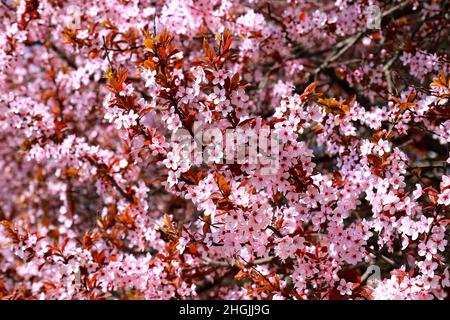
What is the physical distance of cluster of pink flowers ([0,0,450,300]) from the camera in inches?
130

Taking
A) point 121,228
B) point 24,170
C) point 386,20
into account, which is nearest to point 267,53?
point 386,20

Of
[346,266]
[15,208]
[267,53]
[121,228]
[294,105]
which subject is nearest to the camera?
[294,105]

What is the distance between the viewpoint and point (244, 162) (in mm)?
3275

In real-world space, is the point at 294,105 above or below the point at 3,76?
below

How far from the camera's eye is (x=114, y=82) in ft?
11.1

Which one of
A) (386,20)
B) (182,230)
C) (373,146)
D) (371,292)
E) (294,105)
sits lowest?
(371,292)

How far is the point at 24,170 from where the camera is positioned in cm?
961

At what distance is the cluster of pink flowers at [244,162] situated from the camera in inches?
130

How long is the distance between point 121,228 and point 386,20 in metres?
3.31

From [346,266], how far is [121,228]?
2.05 m
